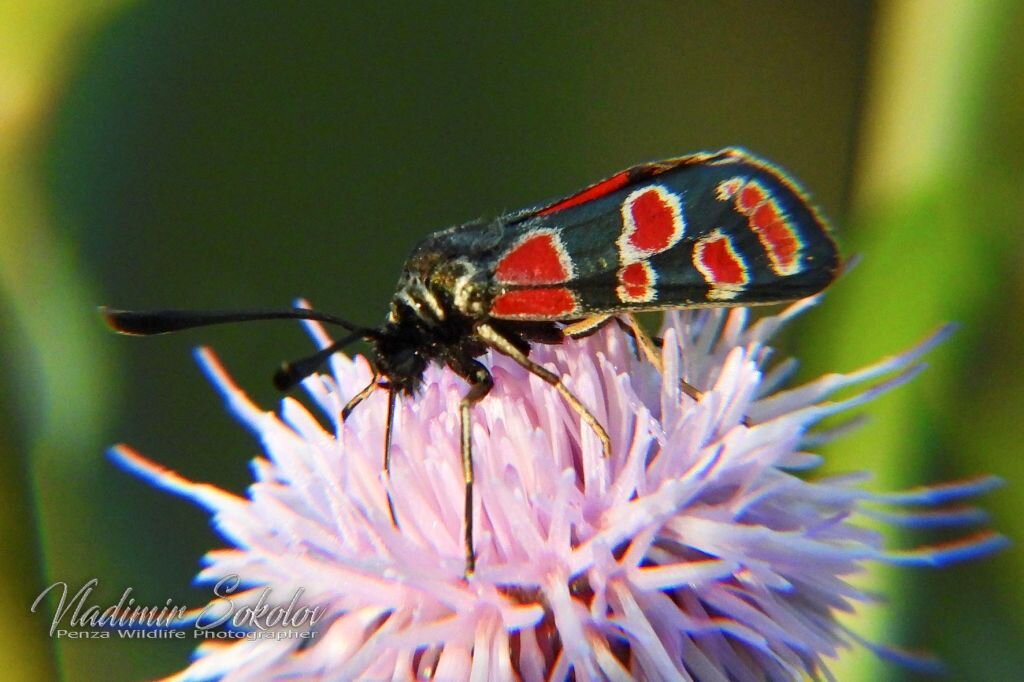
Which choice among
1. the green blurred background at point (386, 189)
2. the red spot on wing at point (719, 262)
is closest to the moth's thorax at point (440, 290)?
the red spot on wing at point (719, 262)

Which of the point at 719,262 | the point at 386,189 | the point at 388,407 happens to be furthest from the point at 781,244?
the point at 386,189

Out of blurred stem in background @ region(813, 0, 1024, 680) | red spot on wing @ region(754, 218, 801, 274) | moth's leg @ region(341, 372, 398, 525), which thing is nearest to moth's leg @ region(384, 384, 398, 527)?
moth's leg @ region(341, 372, 398, 525)

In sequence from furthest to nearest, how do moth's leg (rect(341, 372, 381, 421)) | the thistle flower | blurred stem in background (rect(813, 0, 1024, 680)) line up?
blurred stem in background (rect(813, 0, 1024, 680))
moth's leg (rect(341, 372, 381, 421))
the thistle flower

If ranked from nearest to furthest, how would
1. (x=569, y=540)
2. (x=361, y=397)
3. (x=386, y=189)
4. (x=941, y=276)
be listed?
(x=569, y=540), (x=361, y=397), (x=941, y=276), (x=386, y=189)

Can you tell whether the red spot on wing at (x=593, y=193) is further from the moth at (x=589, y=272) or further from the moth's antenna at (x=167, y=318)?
the moth's antenna at (x=167, y=318)

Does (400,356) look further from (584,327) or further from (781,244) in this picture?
(781,244)

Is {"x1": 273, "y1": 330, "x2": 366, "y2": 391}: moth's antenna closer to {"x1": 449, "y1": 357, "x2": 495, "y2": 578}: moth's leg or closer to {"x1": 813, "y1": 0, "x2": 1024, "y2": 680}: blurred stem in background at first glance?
{"x1": 449, "y1": 357, "x2": 495, "y2": 578}: moth's leg

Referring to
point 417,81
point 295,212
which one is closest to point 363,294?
point 295,212
